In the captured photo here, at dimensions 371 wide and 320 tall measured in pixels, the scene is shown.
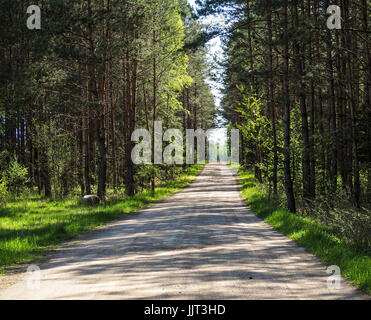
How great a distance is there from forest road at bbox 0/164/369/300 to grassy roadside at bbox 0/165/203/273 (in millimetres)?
686

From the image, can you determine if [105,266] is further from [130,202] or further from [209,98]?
[209,98]

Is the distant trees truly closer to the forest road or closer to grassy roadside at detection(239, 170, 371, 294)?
the forest road

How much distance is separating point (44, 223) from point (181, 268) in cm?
819

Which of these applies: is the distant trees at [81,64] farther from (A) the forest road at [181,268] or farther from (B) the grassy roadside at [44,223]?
(A) the forest road at [181,268]

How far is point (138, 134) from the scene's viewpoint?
28.7 meters

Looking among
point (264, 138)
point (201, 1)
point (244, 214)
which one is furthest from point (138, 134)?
point (244, 214)

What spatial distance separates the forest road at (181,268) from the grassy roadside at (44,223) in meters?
0.69

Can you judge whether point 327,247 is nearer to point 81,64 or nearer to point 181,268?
point 181,268

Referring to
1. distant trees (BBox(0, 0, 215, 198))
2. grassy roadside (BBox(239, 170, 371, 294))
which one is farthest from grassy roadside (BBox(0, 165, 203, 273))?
grassy roadside (BBox(239, 170, 371, 294))

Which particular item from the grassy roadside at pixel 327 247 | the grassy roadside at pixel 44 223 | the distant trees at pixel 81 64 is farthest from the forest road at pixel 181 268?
the distant trees at pixel 81 64

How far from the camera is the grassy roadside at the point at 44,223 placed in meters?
9.78

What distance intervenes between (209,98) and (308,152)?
5856cm
